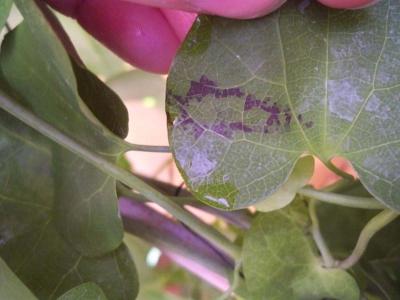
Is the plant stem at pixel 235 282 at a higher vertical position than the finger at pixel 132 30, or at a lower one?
lower

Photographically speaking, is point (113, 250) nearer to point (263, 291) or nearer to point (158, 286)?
point (263, 291)

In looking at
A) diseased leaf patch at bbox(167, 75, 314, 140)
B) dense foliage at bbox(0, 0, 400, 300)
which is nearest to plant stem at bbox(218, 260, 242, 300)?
dense foliage at bbox(0, 0, 400, 300)

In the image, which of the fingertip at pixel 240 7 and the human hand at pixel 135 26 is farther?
the human hand at pixel 135 26

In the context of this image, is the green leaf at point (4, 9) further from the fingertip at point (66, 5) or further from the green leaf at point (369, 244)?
the green leaf at point (369, 244)

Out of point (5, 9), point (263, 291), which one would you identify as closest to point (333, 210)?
point (263, 291)

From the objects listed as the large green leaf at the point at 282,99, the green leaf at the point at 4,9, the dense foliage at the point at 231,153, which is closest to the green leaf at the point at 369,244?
the dense foliage at the point at 231,153

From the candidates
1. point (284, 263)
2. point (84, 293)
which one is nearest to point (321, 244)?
point (284, 263)
